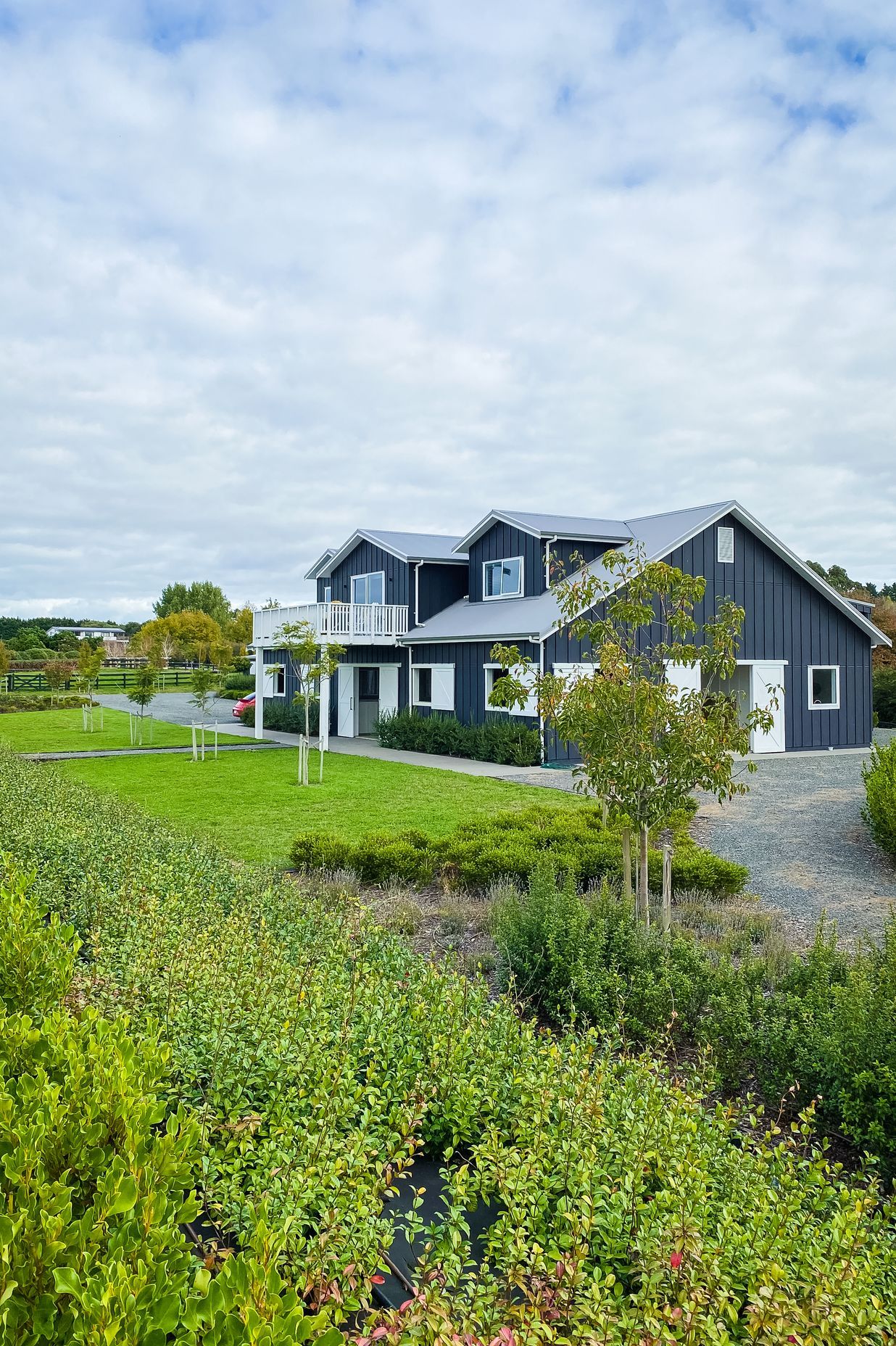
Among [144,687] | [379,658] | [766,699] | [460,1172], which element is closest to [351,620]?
[379,658]

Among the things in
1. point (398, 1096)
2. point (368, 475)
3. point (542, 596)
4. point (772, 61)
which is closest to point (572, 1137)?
point (398, 1096)

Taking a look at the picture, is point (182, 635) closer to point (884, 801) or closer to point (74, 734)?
point (74, 734)

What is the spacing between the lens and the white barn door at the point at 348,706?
93.4 feet

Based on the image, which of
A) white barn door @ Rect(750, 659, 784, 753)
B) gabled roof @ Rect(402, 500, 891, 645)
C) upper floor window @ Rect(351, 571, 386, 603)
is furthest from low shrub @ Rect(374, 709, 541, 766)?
white barn door @ Rect(750, 659, 784, 753)

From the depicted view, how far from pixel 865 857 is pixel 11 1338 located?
37.5 feet

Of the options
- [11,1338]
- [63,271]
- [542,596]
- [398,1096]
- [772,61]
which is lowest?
[398,1096]

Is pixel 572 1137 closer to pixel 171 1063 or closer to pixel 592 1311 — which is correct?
pixel 592 1311

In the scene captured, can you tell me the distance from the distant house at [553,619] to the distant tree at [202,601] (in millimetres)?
59751

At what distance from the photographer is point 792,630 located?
79.6 feet

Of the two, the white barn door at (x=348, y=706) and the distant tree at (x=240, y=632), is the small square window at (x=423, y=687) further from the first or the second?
the distant tree at (x=240, y=632)

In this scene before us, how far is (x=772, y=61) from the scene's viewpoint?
1006 centimetres

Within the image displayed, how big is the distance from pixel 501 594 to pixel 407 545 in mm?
4674

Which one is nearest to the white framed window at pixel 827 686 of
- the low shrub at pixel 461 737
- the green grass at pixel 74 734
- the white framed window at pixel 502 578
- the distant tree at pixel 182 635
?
the white framed window at pixel 502 578

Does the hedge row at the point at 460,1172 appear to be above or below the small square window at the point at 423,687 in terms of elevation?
below
